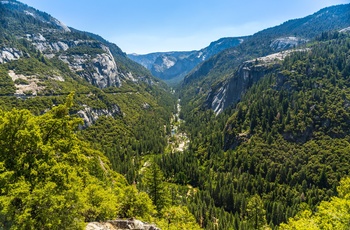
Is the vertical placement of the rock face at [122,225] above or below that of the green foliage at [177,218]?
above

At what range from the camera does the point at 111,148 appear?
195125mm

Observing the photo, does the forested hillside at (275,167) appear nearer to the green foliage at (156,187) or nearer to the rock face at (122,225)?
the green foliage at (156,187)

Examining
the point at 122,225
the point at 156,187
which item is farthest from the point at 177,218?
the point at 122,225

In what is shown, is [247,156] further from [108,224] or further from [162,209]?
[108,224]

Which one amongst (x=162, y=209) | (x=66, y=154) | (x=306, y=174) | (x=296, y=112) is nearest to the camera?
(x=66, y=154)

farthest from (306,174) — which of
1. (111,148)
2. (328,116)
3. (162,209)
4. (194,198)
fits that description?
(111,148)

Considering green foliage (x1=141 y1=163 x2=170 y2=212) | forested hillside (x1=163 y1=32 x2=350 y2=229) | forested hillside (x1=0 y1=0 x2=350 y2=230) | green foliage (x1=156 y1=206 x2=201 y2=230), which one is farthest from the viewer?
forested hillside (x1=163 y1=32 x2=350 y2=229)

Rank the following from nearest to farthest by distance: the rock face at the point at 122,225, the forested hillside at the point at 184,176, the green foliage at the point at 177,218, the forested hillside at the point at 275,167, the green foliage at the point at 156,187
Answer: the forested hillside at the point at 184,176 < the rock face at the point at 122,225 < the green foliage at the point at 177,218 < the green foliage at the point at 156,187 < the forested hillside at the point at 275,167

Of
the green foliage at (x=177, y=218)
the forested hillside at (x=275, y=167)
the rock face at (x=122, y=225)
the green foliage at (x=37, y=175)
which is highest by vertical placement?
the green foliage at (x=37, y=175)

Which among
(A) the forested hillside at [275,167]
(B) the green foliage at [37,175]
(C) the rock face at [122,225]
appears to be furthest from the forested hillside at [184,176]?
(C) the rock face at [122,225]

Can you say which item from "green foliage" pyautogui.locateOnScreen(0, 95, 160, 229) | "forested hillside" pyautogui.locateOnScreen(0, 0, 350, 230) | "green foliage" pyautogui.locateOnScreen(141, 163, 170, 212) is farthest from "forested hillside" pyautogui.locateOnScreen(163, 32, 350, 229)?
"green foliage" pyautogui.locateOnScreen(0, 95, 160, 229)

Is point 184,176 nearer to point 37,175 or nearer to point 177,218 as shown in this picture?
point 177,218

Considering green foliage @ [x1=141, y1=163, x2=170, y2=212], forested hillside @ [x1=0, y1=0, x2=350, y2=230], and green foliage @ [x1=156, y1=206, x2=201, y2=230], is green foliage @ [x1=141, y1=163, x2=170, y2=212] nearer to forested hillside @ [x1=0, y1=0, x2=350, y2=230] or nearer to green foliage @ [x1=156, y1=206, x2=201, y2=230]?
forested hillside @ [x1=0, y1=0, x2=350, y2=230]

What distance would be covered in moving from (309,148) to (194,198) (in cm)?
8946
